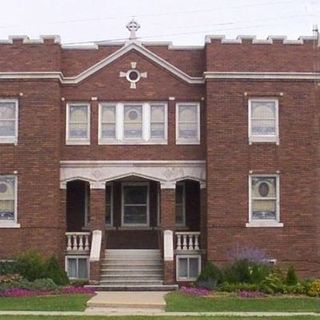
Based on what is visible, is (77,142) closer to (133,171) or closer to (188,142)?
(133,171)

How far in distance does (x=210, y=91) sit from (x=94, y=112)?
4095 mm

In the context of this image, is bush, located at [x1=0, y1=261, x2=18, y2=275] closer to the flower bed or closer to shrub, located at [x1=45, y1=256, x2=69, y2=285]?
shrub, located at [x1=45, y1=256, x2=69, y2=285]

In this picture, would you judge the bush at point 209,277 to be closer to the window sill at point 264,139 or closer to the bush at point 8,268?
the window sill at point 264,139

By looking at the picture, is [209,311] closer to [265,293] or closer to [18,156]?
[265,293]

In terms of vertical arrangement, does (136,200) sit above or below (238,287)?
above

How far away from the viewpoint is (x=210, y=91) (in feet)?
97.8

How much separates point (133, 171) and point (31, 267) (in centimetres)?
518

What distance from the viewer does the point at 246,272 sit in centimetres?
2709

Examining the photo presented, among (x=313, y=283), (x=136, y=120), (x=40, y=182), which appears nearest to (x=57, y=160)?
(x=40, y=182)

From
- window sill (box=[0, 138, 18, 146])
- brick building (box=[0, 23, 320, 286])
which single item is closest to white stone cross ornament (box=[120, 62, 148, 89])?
brick building (box=[0, 23, 320, 286])

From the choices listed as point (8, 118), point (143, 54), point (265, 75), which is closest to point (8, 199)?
point (8, 118)

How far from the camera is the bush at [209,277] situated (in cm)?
2731

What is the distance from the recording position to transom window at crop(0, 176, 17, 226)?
97.6 feet

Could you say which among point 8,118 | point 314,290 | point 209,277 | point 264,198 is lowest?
point 314,290
